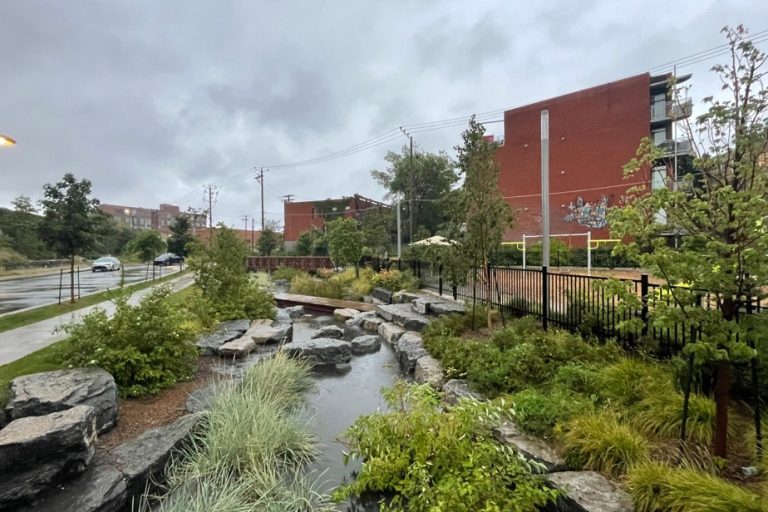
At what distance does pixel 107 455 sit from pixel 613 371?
186 inches

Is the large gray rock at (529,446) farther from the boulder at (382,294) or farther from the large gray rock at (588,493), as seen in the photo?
the boulder at (382,294)

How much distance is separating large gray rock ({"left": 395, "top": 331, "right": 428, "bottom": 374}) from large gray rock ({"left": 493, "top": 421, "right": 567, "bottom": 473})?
8.94 feet

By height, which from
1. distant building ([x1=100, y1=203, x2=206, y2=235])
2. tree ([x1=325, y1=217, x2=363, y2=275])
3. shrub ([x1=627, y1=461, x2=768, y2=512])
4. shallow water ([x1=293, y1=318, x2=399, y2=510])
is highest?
distant building ([x1=100, y1=203, x2=206, y2=235])

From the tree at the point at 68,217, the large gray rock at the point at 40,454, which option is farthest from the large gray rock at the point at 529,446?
the tree at the point at 68,217

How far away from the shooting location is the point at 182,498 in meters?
2.65

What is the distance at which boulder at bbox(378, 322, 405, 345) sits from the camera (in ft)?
25.6

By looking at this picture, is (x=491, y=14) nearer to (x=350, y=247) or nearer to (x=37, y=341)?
(x=350, y=247)

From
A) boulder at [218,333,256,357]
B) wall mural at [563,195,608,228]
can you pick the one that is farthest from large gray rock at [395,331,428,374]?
wall mural at [563,195,608,228]

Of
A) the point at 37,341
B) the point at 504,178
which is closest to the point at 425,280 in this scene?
→ the point at 37,341

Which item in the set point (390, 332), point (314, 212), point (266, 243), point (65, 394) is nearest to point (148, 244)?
point (266, 243)

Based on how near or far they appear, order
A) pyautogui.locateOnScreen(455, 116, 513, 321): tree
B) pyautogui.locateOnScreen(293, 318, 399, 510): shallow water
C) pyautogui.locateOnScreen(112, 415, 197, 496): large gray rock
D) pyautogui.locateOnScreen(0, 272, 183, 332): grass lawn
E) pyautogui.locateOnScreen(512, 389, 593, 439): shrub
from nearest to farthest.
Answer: pyautogui.locateOnScreen(112, 415, 197, 496): large gray rock → pyautogui.locateOnScreen(512, 389, 593, 439): shrub → pyautogui.locateOnScreen(293, 318, 399, 510): shallow water → pyautogui.locateOnScreen(455, 116, 513, 321): tree → pyautogui.locateOnScreen(0, 272, 183, 332): grass lawn

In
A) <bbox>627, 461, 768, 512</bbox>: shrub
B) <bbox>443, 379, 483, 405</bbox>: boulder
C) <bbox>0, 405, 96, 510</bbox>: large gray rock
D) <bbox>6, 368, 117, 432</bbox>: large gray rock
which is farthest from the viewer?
<bbox>443, 379, 483, 405</bbox>: boulder

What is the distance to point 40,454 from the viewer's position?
8.36ft

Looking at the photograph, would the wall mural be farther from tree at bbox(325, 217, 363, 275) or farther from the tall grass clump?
the tall grass clump
